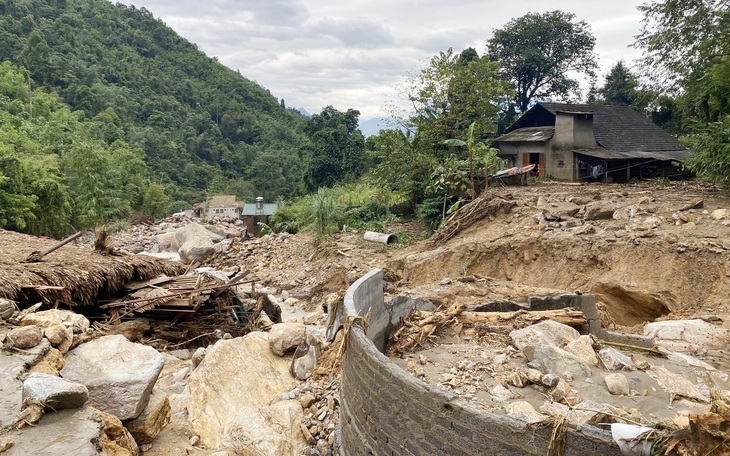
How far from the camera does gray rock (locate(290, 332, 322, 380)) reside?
7496mm

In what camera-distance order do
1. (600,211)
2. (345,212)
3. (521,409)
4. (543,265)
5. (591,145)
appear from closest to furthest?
(521,409), (543,265), (600,211), (345,212), (591,145)

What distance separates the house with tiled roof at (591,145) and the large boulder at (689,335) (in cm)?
1108

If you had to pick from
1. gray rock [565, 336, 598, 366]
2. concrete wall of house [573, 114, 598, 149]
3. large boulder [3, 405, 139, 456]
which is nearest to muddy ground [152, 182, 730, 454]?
gray rock [565, 336, 598, 366]

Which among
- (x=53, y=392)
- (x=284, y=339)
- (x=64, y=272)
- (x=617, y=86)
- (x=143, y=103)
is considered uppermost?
(x=143, y=103)

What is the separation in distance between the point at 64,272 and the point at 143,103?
45.6m

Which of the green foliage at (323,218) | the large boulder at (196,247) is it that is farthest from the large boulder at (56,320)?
the large boulder at (196,247)

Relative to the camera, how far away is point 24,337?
6.02 metres

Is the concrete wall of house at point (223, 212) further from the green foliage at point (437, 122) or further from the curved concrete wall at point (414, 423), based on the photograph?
the curved concrete wall at point (414, 423)

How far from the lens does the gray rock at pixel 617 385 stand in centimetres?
547

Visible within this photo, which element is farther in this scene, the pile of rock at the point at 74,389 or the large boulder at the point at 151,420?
the large boulder at the point at 151,420

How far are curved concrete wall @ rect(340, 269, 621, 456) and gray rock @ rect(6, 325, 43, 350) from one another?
377 cm

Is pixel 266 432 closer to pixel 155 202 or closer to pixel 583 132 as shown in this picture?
pixel 583 132

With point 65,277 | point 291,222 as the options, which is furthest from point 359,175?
point 65,277

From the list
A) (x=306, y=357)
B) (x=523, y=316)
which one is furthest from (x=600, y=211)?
(x=306, y=357)
